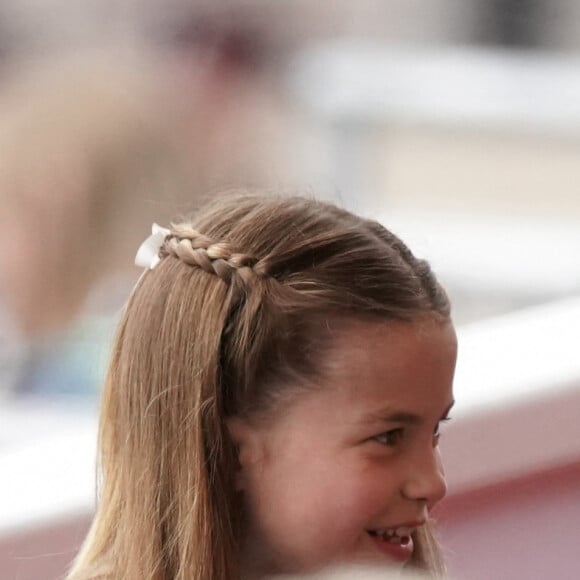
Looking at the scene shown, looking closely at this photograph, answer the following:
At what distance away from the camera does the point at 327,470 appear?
0.75 m

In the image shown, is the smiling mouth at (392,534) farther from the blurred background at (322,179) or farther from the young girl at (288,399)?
the blurred background at (322,179)

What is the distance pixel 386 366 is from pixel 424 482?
7 cm

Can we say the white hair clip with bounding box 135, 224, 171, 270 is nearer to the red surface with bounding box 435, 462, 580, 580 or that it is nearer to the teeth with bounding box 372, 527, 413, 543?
the teeth with bounding box 372, 527, 413, 543

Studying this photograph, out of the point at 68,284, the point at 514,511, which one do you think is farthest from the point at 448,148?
the point at 514,511

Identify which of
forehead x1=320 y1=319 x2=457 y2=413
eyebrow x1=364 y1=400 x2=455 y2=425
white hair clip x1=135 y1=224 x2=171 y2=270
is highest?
white hair clip x1=135 y1=224 x2=171 y2=270

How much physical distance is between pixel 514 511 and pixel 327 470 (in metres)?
0.45

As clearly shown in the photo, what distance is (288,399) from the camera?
29.9 inches

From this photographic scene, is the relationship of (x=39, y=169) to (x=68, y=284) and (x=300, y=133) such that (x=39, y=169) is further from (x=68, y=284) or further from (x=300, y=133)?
(x=300, y=133)

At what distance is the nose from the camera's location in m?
0.75

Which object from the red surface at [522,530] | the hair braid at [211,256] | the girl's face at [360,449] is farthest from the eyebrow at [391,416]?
the red surface at [522,530]

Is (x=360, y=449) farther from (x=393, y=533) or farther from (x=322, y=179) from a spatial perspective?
(x=322, y=179)

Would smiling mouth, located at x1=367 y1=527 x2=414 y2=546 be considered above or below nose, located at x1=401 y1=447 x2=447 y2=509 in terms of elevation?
Answer: below

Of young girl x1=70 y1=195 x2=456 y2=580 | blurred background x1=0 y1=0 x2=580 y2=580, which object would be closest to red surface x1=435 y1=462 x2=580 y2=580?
blurred background x1=0 y1=0 x2=580 y2=580

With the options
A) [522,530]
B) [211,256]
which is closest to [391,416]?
[211,256]
